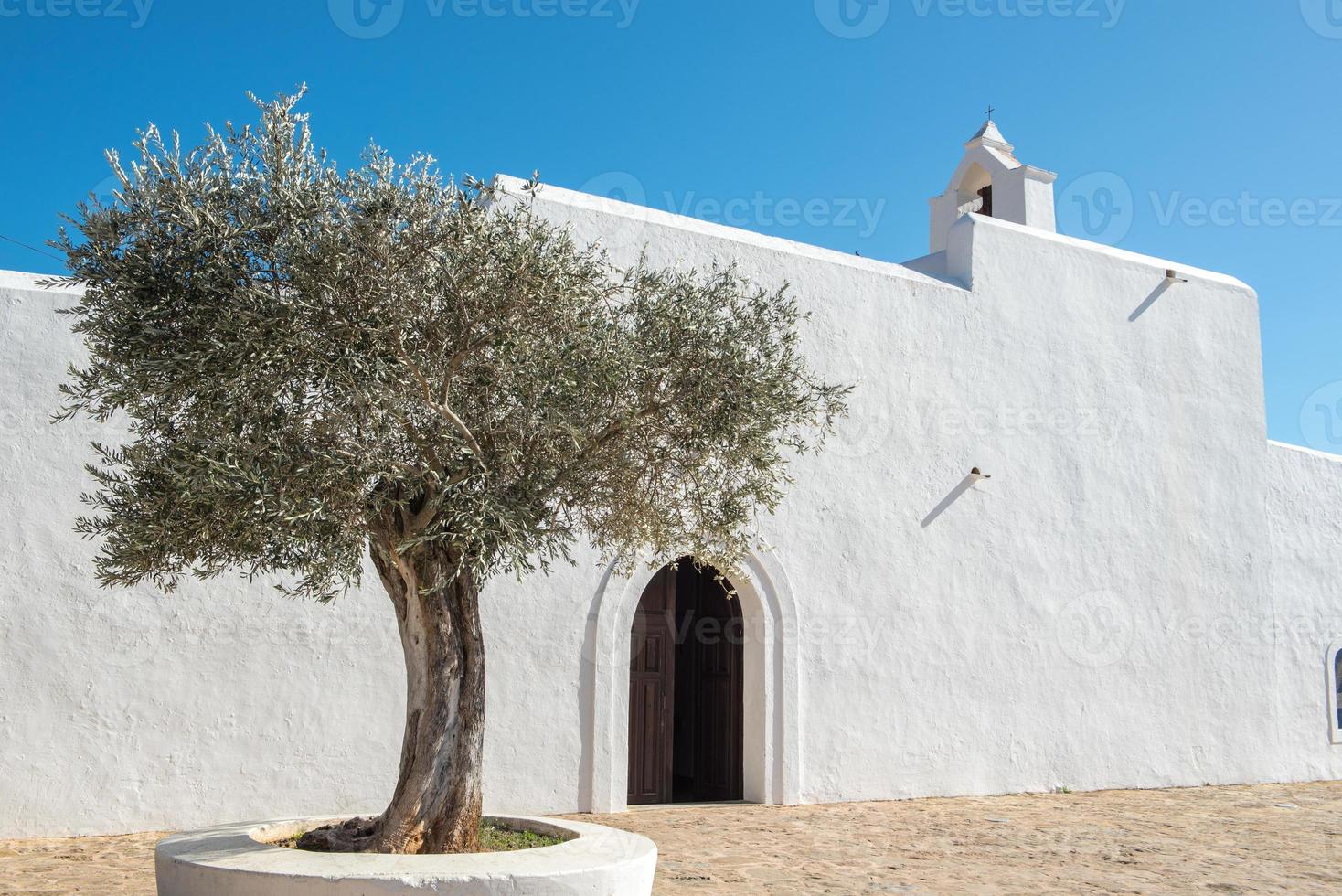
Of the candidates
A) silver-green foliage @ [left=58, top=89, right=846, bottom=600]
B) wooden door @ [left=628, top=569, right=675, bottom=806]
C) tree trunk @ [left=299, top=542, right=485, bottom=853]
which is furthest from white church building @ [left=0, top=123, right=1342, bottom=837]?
tree trunk @ [left=299, top=542, right=485, bottom=853]

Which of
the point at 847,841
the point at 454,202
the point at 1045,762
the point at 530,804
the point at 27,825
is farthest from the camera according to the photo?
the point at 1045,762

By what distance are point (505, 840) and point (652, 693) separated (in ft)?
15.0

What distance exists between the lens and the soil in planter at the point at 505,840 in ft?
19.4

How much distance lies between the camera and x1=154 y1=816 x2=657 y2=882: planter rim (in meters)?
4.79

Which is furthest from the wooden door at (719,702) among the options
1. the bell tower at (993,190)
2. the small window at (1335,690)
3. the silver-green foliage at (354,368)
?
the small window at (1335,690)

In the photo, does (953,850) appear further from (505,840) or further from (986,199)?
(986,199)

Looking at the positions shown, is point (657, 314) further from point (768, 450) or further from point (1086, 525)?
point (1086, 525)

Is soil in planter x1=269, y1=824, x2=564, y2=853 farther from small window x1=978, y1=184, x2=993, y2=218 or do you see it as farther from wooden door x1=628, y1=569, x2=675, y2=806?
small window x1=978, y1=184, x2=993, y2=218

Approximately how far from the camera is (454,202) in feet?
17.7

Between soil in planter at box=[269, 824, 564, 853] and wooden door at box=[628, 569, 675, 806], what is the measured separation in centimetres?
391

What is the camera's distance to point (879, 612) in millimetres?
10945

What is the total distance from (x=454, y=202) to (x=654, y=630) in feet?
20.3

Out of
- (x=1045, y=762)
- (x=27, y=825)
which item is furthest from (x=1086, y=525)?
(x=27, y=825)

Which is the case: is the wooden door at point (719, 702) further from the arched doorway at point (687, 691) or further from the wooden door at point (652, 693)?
the wooden door at point (652, 693)
